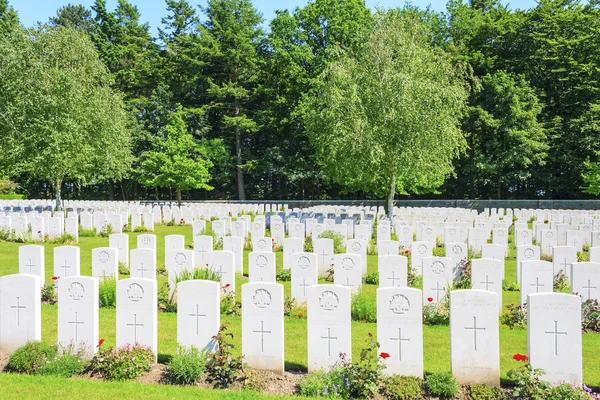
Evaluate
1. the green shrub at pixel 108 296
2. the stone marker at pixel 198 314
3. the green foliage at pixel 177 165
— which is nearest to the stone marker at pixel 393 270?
the stone marker at pixel 198 314

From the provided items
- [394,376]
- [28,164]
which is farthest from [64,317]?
[28,164]

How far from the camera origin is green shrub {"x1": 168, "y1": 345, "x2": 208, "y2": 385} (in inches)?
223

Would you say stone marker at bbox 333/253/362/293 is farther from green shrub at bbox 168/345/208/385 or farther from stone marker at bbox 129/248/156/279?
green shrub at bbox 168/345/208/385

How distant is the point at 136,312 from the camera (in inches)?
239

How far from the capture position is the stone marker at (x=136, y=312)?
602 cm

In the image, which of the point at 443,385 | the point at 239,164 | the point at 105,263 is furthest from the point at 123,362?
the point at 239,164

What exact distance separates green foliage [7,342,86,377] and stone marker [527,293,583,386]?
5163 mm

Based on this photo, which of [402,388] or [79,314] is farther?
[79,314]

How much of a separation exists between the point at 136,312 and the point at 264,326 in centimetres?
158

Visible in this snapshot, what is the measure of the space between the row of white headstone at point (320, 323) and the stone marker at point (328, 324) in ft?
0.04

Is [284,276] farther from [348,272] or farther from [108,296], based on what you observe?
[108,296]

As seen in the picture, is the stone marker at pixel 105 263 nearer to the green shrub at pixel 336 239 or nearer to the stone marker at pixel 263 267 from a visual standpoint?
the stone marker at pixel 263 267

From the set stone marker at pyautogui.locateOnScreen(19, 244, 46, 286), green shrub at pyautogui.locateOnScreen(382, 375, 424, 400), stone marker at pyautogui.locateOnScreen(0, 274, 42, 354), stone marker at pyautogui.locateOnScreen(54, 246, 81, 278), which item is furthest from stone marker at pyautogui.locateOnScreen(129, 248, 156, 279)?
green shrub at pyautogui.locateOnScreen(382, 375, 424, 400)

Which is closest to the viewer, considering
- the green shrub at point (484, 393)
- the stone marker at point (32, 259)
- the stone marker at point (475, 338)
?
the green shrub at point (484, 393)
